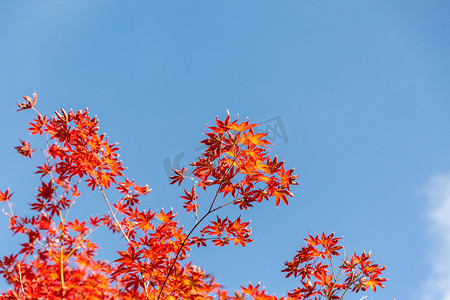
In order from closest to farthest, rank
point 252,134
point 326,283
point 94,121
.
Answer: point 252,134 < point 94,121 < point 326,283

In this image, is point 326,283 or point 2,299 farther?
point 326,283

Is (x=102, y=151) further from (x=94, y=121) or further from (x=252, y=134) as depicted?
(x=252, y=134)

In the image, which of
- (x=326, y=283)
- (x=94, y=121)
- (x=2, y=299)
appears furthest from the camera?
(x=326, y=283)

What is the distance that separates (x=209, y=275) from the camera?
376cm

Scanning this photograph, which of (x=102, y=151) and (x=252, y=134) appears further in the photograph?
(x=102, y=151)

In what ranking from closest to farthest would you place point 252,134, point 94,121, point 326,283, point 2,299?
point 252,134 → point 2,299 → point 94,121 → point 326,283

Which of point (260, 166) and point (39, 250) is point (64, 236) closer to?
point (39, 250)

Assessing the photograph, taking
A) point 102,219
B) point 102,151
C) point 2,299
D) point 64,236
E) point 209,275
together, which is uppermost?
point 102,151

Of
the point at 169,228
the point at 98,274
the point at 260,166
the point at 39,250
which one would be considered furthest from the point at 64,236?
the point at 260,166

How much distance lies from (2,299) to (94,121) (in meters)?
2.31

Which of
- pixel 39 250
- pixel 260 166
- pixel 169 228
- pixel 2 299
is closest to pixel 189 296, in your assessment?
pixel 169 228

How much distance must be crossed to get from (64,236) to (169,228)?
4.05 feet

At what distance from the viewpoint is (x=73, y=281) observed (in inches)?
153

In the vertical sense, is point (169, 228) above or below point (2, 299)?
above
